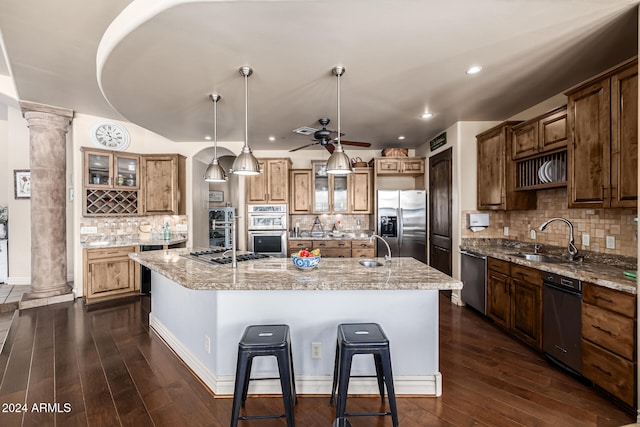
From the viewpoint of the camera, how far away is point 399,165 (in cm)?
529

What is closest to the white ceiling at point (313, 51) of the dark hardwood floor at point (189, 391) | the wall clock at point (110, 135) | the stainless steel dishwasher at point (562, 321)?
the wall clock at point (110, 135)

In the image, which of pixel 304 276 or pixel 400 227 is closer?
pixel 304 276

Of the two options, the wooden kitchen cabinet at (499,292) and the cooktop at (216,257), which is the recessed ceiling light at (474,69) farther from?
the cooktop at (216,257)

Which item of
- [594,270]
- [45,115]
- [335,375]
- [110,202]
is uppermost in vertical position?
[45,115]

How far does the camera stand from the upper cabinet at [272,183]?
5.32 meters

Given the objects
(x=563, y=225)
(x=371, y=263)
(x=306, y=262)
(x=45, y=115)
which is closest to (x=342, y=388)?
(x=306, y=262)

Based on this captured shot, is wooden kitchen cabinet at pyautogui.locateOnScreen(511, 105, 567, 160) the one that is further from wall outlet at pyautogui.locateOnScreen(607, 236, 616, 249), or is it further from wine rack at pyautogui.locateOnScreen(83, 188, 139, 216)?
wine rack at pyautogui.locateOnScreen(83, 188, 139, 216)

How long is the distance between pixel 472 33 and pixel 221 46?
5.99 feet

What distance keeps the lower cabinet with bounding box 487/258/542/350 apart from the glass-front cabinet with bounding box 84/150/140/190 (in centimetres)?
541

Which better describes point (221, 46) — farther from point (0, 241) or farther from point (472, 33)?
point (0, 241)

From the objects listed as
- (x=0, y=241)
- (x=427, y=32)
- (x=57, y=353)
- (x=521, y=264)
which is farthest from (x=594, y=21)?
(x=0, y=241)

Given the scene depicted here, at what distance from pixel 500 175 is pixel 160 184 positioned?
203 inches

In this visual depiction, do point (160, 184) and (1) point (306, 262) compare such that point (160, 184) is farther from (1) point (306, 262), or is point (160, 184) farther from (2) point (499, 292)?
(2) point (499, 292)

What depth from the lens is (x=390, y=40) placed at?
2088mm
